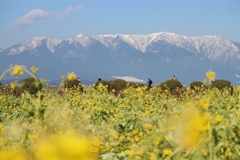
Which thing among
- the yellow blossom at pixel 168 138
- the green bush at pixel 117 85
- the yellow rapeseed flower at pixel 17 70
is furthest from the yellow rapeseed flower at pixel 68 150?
the green bush at pixel 117 85

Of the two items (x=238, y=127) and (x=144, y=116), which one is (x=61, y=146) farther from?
(x=144, y=116)

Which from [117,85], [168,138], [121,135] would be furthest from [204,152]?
[117,85]

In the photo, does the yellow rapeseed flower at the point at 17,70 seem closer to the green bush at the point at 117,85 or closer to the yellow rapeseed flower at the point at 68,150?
the yellow rapeseed flower at the point at 68,150

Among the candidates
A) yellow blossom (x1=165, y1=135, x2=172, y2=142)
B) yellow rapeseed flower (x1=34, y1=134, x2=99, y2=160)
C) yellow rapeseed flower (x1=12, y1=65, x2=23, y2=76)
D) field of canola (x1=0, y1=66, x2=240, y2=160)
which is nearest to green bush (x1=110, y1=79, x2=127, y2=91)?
field of canola (x1=0, y1=66, x2=240, y2=160)

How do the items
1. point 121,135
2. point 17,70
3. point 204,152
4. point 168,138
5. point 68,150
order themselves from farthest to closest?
point 121,135 < point 168,138 < point 204,152 < point 17,70 < point 68,150

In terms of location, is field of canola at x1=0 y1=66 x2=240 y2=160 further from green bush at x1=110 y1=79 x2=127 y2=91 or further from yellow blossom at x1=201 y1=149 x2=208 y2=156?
green bush at x1=110 y1=79 x2=127 y2=91

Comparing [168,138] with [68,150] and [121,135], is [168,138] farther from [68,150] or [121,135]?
[68,150]

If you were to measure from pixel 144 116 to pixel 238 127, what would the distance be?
4052mm

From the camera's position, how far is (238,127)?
2955mm

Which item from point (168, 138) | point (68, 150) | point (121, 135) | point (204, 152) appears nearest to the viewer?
point (68, 150)

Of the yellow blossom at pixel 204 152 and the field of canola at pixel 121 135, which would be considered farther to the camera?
the yellow blossom at pixel 204 152

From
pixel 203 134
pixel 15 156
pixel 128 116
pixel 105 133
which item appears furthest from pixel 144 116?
pixel 15 156

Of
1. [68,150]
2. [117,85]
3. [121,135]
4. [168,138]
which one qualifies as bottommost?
[117,85]

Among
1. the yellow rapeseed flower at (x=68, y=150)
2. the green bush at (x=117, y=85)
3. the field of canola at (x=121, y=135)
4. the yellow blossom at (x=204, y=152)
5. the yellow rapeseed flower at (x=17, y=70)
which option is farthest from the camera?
the green bush at (x=117, y=85)
